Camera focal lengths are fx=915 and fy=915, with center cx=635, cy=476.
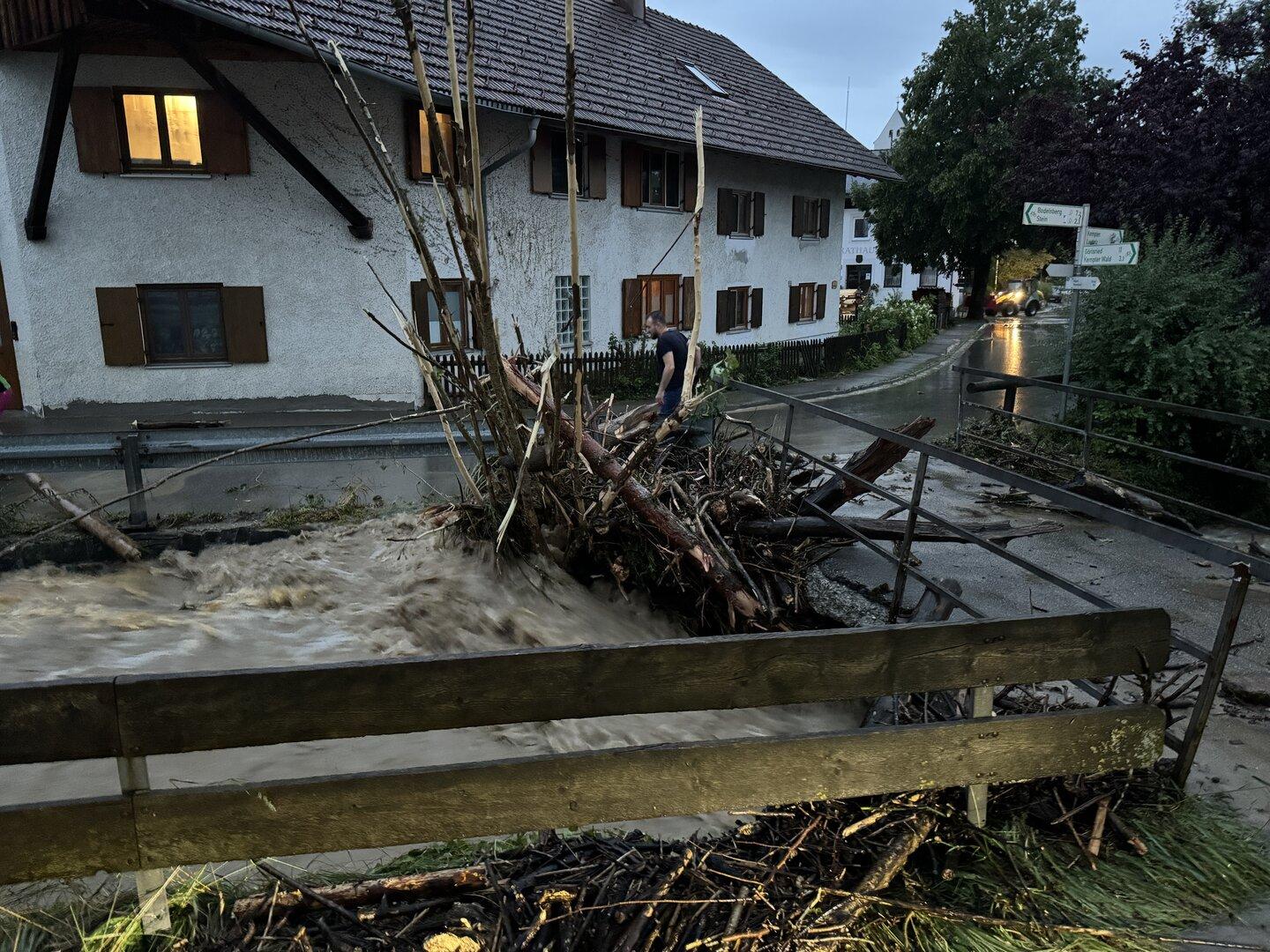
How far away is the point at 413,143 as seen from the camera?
16062mm

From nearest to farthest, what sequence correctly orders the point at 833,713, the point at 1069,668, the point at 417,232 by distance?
the point at 1069,668 < the point at 417,232 < the point at 833,713

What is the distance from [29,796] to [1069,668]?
4.08 meters

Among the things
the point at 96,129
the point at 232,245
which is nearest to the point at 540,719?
the point at 232,245

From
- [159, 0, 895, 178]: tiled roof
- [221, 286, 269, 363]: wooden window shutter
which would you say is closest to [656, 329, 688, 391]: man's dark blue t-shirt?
[159, 0, 895, 178]: tiled roof

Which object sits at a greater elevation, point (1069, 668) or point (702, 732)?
point (1069, 668)

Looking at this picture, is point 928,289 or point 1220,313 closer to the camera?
point 1220,313

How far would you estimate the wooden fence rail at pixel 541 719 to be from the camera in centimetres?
256

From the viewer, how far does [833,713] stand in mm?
5250

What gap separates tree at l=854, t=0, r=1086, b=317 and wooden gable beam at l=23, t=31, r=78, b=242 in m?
31.7

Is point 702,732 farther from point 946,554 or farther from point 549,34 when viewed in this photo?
point 549,34

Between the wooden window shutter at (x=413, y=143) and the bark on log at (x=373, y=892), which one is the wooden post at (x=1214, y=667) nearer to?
the bark on log at (x=373, y=892)

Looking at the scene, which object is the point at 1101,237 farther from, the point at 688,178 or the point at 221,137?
the point at 221,137

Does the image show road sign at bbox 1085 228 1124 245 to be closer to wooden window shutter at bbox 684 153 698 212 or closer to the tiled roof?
the tiled roof

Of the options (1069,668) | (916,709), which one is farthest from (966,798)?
(916,709)
